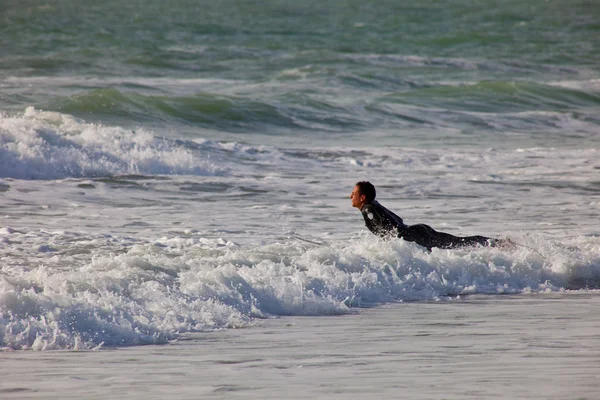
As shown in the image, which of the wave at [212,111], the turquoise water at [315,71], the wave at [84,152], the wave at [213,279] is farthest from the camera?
the turquoise water at [315,71]

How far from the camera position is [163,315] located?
24.4 feet

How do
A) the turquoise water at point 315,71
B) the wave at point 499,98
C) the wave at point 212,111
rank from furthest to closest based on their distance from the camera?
1. the wave at point 499,98
2. the turquoise water at point 315,71
3. the wave at point 212,111

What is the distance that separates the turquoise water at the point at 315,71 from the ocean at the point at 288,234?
0.19 metres

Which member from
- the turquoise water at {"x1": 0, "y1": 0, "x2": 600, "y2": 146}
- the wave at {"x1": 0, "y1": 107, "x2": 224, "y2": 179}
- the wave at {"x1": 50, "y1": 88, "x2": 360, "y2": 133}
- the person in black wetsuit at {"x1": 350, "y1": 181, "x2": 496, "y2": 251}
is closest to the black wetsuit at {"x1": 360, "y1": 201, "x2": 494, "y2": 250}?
the person in black wetsuit at {"x1": 350, "y1": 181, "x2": 496, "y2": 251}

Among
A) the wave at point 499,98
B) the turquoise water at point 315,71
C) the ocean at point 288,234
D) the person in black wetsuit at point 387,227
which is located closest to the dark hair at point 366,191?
the person in black wetsuit at point 387,227

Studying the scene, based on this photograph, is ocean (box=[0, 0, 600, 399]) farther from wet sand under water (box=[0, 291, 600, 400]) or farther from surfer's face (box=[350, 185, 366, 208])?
surfer's face (box=[350, 185, 366, 208])

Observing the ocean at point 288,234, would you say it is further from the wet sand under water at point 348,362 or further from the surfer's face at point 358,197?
the surfer's face at point 358,197

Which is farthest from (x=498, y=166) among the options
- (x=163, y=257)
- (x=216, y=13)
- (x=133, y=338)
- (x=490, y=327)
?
(x=216, y=13)

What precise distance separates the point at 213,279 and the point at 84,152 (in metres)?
9.92

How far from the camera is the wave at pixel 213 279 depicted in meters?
7.04

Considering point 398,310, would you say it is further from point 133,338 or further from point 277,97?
point 277,97

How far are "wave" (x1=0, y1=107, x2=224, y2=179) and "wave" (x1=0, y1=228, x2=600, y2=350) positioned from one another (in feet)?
18.6

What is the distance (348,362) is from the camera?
20.1 feet

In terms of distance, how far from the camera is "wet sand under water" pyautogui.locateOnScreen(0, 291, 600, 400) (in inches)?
211
